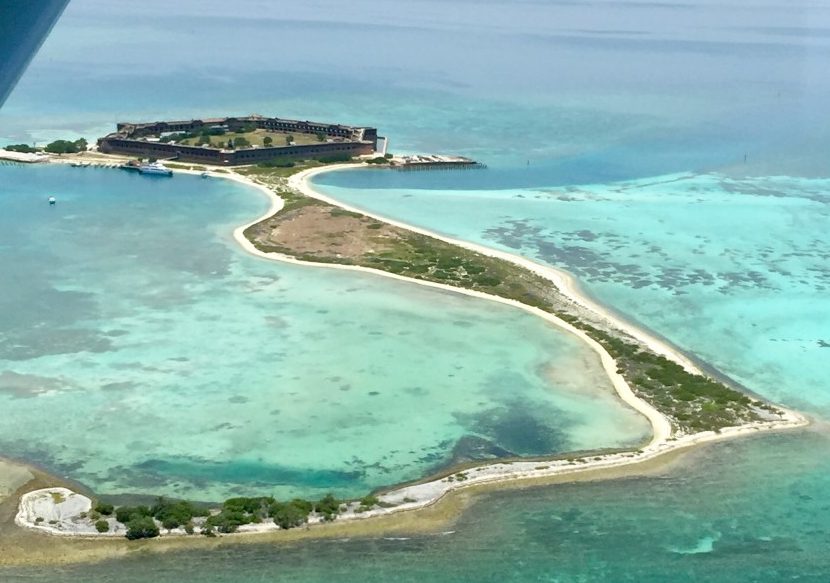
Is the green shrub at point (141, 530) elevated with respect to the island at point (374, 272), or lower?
lower

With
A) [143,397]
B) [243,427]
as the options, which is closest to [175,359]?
[143,397]

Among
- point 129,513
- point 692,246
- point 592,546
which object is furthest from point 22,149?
point 592,546

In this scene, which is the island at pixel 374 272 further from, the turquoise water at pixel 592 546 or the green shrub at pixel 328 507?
the turquoise water at pixel 592 546

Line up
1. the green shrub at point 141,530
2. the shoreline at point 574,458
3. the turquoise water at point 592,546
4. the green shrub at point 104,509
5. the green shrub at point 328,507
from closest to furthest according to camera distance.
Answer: the turquoise water at point 592,546, the green shrub at point 141,530, the green shrub at point 104,509, the green shrub at point 328,507, the shoreline at point 574,458

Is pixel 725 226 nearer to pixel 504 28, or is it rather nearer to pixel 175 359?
pixel 175 359

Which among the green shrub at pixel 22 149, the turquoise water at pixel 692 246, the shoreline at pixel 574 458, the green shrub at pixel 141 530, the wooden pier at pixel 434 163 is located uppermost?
the wooden pier at pixel 434 163

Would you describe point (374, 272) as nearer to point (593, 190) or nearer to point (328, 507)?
point (328, 507)

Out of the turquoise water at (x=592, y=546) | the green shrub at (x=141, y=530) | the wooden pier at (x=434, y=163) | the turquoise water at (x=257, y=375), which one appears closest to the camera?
the turquoise water at (x=592, y=546)

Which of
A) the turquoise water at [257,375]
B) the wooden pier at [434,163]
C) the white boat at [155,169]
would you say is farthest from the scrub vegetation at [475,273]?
the wooden pier at [434,163]

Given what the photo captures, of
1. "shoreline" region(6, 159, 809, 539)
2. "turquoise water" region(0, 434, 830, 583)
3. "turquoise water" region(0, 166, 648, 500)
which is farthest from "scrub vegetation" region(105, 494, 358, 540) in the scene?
"turquoise water" region(0, 166, 648, 500)
